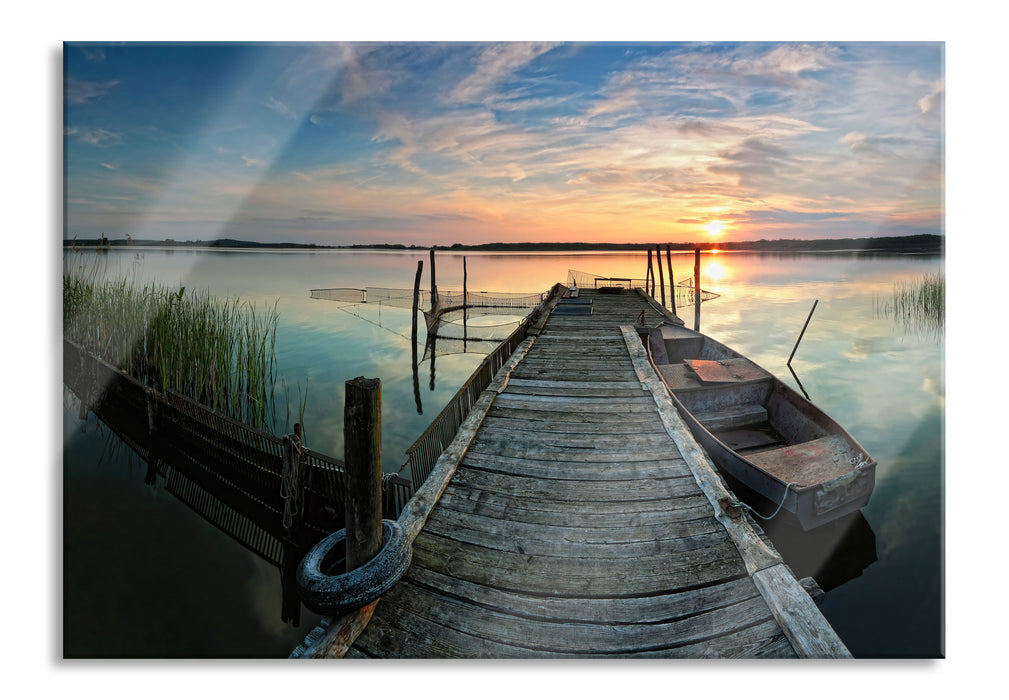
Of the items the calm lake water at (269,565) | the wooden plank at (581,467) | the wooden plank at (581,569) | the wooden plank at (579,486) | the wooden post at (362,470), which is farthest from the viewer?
the wooden plank at (581,467)

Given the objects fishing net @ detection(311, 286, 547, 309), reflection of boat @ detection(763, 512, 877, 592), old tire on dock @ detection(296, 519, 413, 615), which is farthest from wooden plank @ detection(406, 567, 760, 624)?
fishing net @ detection(311, 286, 547, 309)

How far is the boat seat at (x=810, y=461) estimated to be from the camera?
384 cm

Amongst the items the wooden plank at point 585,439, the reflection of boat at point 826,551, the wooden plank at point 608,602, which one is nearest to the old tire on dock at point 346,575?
the wooden plank at point 608,602

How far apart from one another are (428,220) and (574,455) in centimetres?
353

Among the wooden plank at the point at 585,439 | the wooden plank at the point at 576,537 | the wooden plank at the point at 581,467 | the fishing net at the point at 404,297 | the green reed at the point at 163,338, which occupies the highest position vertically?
the fishing net at the point at 404,297

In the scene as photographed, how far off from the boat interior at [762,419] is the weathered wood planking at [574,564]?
4.42ft

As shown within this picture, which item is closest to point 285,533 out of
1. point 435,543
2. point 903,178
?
point 435,543

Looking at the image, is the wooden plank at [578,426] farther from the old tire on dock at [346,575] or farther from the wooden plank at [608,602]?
the old tire on dock at [346,575]

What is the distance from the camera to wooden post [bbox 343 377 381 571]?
184cm

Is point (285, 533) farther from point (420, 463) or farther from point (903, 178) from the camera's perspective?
point (903, 178)

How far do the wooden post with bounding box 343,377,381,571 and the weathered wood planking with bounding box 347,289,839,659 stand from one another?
27cm

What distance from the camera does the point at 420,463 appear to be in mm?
3607

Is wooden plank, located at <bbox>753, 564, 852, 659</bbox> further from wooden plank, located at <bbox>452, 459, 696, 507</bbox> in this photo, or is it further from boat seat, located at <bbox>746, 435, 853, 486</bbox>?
boat seat, located at <bbox>746, 435, 853, 486</bbox>

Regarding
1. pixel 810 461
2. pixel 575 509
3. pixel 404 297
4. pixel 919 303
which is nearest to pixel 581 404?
pixel 575 509
